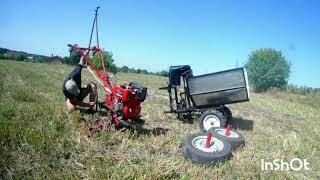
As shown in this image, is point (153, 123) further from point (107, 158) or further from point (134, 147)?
point (107, 158)

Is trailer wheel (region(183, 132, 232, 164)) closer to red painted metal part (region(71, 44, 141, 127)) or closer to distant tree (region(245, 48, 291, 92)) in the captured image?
red painted metal part (region(71, 44, 141, 127))

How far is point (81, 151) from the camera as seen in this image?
5695mm

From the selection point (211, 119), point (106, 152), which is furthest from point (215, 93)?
point (106, 152)

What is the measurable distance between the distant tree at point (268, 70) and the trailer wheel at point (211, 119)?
2167 inches

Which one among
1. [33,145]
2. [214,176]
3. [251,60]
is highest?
[251,60]

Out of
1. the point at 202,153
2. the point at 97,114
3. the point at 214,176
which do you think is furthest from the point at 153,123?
the point at 214,176

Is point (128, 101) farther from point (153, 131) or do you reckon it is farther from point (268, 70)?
point (268, 70)

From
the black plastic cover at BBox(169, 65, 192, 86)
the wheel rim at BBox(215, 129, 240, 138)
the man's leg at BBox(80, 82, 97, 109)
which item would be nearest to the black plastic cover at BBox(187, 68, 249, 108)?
the black plastic cover at BBox(169, 65, 192, 86)

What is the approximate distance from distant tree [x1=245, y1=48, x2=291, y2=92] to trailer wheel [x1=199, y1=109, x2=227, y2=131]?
5505 cm

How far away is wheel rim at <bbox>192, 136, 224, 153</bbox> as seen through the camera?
6.38 meters

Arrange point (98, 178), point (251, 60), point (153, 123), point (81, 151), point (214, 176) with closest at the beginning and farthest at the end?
1. point (98, 178)
2. point (214, 176)
3. point (81, 151)
4. point (153, 123)
5. point (251, 60)

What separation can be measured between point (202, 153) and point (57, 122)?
322 centimetres

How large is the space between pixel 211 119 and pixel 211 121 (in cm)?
6

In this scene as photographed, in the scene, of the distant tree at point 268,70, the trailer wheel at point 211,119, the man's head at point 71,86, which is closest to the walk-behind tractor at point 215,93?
the trailer wheel at point 211,119
